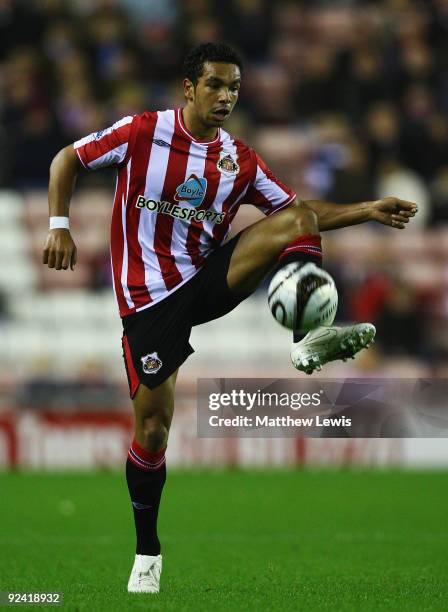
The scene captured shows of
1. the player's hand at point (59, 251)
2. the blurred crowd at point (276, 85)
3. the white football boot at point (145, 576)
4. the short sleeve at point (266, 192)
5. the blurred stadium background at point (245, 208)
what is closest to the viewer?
the player's hand at point (59, 251)

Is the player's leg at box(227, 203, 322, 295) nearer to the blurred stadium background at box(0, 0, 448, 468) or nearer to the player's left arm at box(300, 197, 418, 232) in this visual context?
the player's left arm at box(300, 197, 418, 232)

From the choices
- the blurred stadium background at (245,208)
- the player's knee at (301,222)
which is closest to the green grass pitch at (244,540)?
the blurred stadium background at (245,208)

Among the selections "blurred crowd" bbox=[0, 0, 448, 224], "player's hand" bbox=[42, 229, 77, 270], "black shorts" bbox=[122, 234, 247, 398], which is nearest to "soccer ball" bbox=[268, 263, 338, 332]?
"black shorts" bbox=[122, 234, 247, 398]

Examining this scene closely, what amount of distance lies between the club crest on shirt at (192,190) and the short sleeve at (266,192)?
10.8 inches

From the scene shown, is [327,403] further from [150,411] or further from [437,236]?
[437,236]

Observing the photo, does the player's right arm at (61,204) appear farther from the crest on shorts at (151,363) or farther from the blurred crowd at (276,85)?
the blurred crowd at (276,85)

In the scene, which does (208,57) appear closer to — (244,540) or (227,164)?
(227,164)

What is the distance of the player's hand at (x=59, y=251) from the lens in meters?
5.33

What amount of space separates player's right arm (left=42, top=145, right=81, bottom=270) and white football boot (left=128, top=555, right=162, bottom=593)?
4.34 feet

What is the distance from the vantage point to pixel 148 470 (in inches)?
224

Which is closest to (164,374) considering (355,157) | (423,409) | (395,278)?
(423,409)

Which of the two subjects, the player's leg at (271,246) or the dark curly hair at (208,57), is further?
the dark curly hair at (208,57)

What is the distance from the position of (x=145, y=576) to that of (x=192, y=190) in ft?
5.58

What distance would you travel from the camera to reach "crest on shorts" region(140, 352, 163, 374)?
18.2 feet
